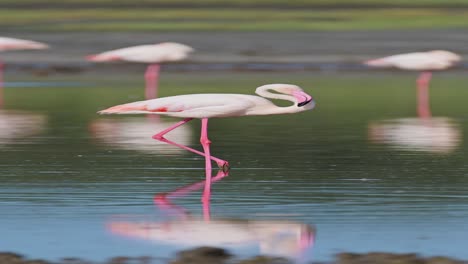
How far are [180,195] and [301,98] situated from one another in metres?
2.01

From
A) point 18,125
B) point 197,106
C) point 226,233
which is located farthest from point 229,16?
point 226,233

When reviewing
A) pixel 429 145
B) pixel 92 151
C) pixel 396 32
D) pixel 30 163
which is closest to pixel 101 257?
pixel 30 163

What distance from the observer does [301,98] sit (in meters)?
12.7

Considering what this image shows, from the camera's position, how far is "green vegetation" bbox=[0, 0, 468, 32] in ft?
127

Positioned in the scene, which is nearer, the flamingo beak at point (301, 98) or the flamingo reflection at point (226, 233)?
the flamingo reflection at point (226, 233)

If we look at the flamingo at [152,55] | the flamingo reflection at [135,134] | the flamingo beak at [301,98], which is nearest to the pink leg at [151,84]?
the flamingo at [152,55]

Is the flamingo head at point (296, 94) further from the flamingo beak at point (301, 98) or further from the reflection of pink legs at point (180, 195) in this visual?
the reflection of pink legs at point (180, 195)

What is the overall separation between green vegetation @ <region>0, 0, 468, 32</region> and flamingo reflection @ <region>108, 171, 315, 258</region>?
27711 millimetres

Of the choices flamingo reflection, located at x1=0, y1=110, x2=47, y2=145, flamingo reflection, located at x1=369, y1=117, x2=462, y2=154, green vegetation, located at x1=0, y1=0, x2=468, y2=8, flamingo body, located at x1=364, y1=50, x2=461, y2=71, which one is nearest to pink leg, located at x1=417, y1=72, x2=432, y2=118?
flamingo body, located at x1=364, y1=50, x2=461, y2=71

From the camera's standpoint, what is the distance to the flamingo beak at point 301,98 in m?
12.6

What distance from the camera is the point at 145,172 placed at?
12.5m

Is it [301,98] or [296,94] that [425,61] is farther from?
[301,98]

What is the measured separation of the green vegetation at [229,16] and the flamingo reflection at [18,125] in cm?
Result: 1883

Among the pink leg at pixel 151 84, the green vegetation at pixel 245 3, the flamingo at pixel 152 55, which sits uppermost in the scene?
the flamingo at pixel 152 55
